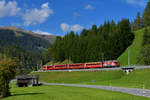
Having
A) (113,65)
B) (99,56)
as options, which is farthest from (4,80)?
(99,56)

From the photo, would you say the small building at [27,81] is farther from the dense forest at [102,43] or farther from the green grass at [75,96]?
the dense forest at [102,43]

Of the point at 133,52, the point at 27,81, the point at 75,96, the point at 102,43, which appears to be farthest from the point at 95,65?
the point at 75,96

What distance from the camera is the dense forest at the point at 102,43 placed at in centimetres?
11894

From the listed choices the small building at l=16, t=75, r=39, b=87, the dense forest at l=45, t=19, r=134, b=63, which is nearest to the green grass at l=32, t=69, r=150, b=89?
the small building at l=16, t=75, r=39, b=87

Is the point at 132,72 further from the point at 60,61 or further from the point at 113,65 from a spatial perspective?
the point at 60,61

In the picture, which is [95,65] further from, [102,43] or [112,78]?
[102,43]

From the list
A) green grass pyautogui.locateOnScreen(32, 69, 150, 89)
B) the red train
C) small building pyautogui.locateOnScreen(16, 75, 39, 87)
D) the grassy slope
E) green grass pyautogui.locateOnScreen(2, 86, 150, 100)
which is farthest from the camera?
the grassy slope

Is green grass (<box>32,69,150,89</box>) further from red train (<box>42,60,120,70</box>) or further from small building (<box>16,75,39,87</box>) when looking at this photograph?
small building (<box>16,75,39,87</box>)

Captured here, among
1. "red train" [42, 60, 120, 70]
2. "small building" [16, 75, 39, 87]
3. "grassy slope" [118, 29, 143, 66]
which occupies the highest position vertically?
"grassy slope" [118, 29, 143, 66]

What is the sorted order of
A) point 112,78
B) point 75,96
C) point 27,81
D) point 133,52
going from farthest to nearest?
point 133,52 < point 27,81 < point 112,78 < point 75,96

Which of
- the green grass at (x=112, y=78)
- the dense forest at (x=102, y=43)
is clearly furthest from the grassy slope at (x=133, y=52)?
the green grass at (x=112, y=78)

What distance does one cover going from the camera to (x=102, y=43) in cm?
12100

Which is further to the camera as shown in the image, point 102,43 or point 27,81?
point 102,43

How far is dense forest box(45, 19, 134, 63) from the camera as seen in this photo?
119m
